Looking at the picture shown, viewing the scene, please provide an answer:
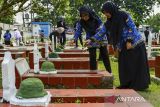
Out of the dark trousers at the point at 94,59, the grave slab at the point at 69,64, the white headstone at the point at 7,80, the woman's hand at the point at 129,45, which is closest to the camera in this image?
the white headstone at the point at 7,80

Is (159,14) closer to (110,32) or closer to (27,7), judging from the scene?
(27,7)

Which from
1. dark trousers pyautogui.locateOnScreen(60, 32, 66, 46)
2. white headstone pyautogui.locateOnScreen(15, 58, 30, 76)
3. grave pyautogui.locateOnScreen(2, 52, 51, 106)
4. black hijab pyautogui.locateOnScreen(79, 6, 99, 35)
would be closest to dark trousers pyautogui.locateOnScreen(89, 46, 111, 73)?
black hijab pyautogui.locateOnScreen(79, 6, 99, 35)

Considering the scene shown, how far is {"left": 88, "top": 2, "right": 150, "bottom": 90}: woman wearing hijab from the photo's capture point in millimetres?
7703

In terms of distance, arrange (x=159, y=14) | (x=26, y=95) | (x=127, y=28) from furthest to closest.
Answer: (x=159, y=14), (x=127, y=28), (x=26, y=95)

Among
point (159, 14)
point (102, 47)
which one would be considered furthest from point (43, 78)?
point (159, 14)

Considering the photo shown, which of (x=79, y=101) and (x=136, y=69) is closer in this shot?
(x=79, y=101)

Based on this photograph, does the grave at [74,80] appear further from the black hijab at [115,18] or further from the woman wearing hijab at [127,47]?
the black hijab at [115,18]

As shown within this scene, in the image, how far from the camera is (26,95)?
15.8ft

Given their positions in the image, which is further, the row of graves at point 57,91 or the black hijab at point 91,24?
the black hijab at point 91,24

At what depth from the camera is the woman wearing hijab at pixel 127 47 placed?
25.3 ft

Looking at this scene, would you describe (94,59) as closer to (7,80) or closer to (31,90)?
(7,80)

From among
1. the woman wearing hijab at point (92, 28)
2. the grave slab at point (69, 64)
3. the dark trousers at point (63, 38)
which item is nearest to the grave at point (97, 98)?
the woman wearing hijab at point (92, 28)

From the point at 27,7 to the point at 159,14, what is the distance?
71.7m

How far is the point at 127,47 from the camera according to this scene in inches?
307
